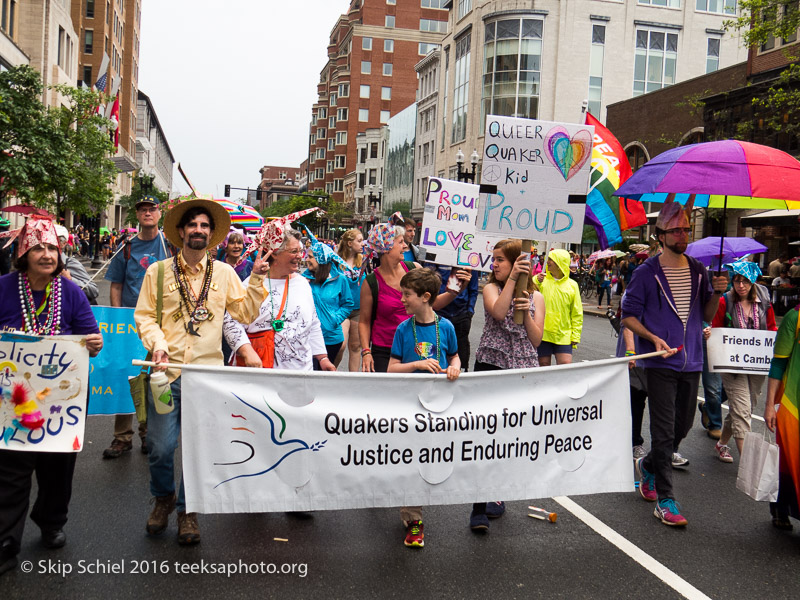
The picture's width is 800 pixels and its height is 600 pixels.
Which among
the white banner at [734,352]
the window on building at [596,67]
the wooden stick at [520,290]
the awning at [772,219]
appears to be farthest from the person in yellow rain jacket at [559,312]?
the window on building at [596,67]

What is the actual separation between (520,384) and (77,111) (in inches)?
1291

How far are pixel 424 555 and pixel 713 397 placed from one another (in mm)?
4767

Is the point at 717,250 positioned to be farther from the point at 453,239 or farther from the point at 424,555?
the point at 424,555

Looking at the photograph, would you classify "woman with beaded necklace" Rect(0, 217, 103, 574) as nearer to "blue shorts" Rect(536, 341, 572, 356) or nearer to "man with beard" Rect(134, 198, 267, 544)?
"man with beard" Rect(134, 198, 267, 544)

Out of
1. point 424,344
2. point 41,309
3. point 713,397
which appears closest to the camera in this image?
point 41,309

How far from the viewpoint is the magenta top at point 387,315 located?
19.4 feet

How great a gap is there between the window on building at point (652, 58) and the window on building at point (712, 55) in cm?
221

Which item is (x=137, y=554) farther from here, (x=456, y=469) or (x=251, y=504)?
(x=456, y=469)

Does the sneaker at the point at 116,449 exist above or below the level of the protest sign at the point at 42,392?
below

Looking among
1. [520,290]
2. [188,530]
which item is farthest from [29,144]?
[520,290]

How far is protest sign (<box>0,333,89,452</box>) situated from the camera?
4.25m

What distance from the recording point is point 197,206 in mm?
4859

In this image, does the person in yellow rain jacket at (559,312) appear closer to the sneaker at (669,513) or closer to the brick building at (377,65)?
the sneaker at (669,513)

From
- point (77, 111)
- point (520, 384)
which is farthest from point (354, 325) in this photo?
point (77, 111)
